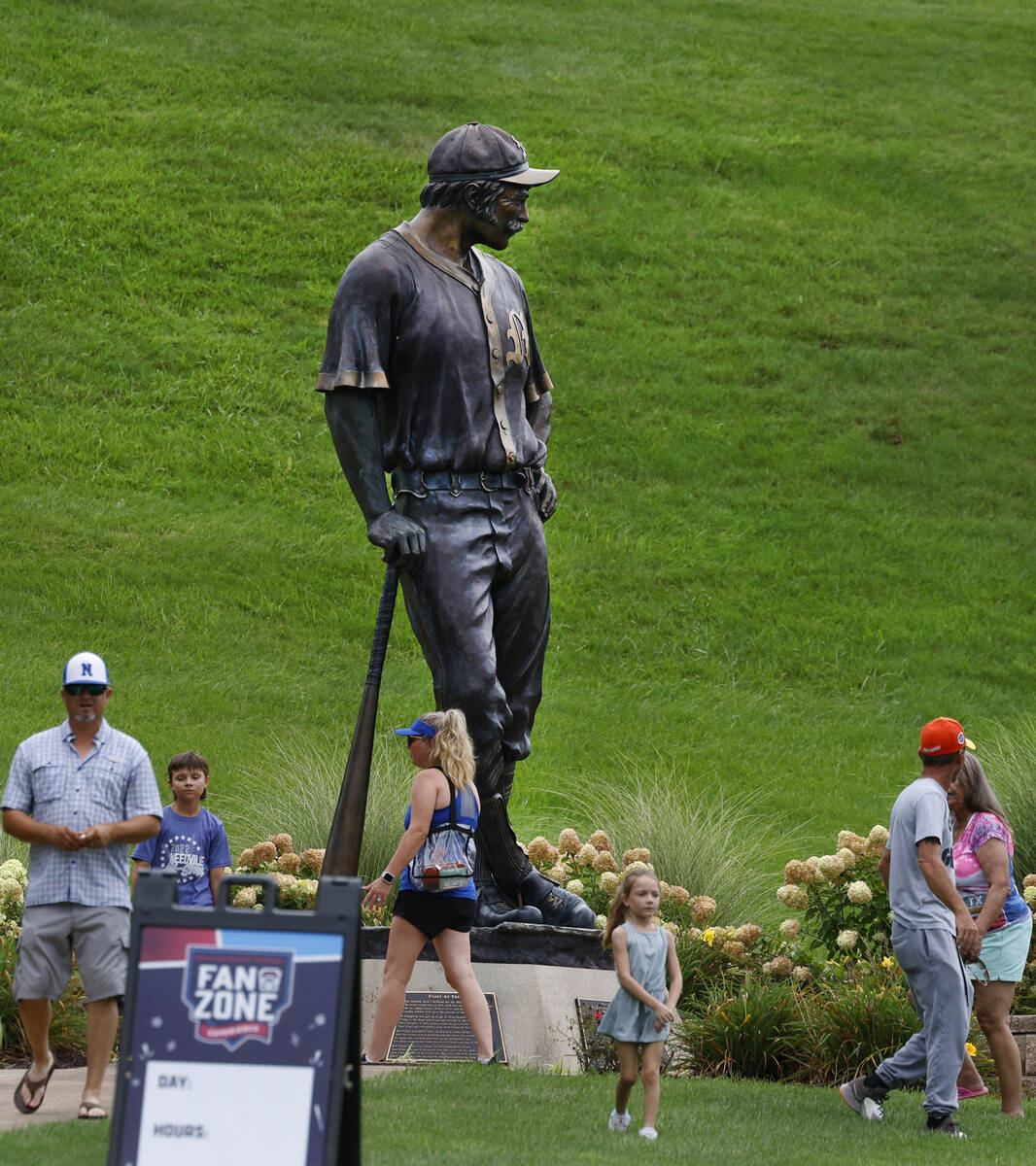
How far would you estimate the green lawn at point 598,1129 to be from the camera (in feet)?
17.2

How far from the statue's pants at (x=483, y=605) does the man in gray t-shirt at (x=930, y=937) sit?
1719 millimetres

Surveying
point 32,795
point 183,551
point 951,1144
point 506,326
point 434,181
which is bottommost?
point 183,551

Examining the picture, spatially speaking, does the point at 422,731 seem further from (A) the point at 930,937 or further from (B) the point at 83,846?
(A) the point at 930,937

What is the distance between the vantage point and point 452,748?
670cm

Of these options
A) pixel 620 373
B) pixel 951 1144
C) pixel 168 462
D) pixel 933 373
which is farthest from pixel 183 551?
pixel 951 1144

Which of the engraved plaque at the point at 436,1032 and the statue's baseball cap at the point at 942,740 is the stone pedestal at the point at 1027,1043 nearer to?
the statue's baseball cap at the point at 942,740

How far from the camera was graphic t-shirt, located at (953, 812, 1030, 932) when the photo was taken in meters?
7.18

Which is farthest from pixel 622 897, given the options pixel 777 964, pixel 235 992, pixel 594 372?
pixel 594 372

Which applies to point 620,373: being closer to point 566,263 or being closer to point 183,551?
point 566,263

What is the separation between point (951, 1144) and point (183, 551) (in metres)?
14.1

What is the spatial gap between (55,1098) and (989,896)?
3.69 meters

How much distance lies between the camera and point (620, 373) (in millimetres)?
23844

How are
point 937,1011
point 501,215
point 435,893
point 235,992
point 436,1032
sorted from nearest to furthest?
point 235,992
point 937,1011
point 435,893
point 436,1032
point 501,215

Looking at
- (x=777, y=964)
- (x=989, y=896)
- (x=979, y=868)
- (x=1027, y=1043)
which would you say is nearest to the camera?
(x=989, y=896)
